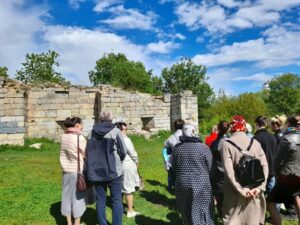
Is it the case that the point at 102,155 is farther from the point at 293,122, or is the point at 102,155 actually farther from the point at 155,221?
the point at 293,122

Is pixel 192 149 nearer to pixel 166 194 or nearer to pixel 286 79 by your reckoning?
pixel 166 194

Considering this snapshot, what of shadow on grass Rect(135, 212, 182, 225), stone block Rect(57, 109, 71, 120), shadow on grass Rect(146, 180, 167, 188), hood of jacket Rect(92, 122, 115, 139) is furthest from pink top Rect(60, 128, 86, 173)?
stone block Rect(57, 109, 71, 120)

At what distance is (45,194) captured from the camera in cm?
808

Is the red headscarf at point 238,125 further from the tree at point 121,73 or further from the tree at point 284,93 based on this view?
the tree at point 284,93

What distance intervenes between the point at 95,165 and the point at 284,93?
237 feet

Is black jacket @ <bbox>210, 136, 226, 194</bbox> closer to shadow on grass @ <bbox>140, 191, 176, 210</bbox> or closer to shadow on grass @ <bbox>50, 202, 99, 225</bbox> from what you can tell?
shadow on grass @ <bbox>140, 191, 176, 210</bbox>

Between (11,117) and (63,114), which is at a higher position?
(63,114)

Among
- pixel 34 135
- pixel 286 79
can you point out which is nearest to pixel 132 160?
pixel 34 135

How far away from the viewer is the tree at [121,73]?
4797 cm

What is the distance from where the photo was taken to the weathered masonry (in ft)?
52.0

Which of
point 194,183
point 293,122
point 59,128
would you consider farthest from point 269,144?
point 59,128

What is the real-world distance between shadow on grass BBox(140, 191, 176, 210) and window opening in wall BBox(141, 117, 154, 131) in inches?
491

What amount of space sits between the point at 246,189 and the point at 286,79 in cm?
7373

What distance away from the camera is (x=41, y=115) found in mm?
18453
